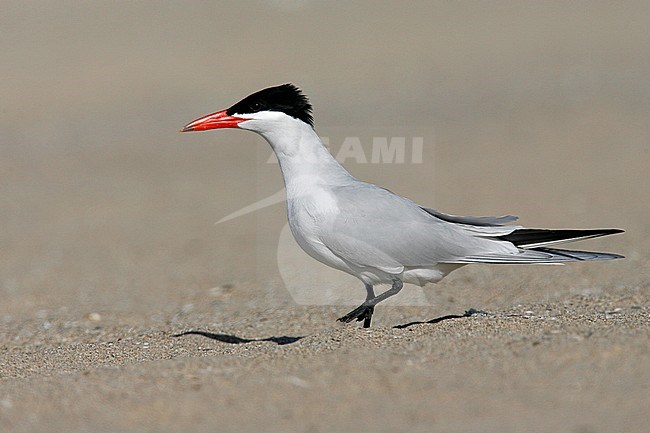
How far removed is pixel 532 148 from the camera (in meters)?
13.2

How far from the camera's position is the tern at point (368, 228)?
16.7ft

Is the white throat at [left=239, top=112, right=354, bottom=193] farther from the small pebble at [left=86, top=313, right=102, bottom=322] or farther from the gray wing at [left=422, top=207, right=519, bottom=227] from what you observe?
the small pebble at [left=86, top=313, right=102, bottom=322]

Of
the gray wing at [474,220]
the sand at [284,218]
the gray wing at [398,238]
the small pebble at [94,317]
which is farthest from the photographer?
the small pebble at [94,317]

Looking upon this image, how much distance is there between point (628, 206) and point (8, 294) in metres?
6.59

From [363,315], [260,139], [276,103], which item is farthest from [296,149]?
[260,139]

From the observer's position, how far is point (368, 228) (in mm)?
5121

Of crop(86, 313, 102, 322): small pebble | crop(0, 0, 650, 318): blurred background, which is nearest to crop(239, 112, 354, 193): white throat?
crop(0, 0, 650, 318): blurred background

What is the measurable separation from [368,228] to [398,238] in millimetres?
179

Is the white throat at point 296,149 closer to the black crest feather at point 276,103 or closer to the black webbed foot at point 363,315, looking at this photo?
the black crest feather at point 276,103

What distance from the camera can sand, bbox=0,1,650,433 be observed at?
3754mm

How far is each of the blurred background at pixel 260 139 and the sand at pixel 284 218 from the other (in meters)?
0.06

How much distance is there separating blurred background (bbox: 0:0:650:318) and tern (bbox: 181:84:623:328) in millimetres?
1603

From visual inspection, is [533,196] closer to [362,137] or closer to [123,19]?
[362,137]

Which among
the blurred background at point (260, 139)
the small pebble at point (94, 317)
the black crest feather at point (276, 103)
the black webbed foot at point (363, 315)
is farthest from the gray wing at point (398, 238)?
the small pebble at point (94, 317)
